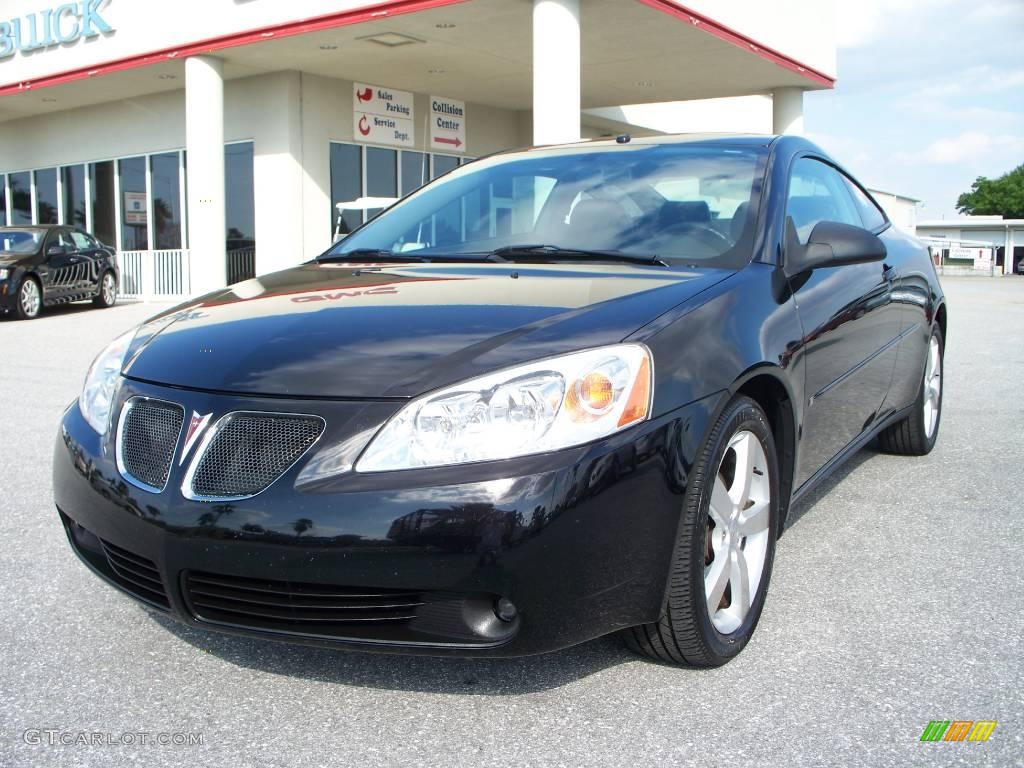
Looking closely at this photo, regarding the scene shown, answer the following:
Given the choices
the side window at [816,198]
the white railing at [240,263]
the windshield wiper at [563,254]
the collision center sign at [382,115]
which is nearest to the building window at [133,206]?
the white railing at [240,263]

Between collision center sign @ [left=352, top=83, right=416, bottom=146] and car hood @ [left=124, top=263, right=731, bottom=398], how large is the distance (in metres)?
17.1

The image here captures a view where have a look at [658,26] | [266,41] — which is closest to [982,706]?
[658,26]

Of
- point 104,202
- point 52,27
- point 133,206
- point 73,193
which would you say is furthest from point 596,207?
point 73,193

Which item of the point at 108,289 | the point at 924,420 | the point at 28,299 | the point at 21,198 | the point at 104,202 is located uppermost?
the point at 21,198

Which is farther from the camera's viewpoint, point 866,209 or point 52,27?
point 52,27

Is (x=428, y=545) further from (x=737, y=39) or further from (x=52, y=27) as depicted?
(x=52, y=27)

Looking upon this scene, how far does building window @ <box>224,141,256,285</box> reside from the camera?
19062 mm

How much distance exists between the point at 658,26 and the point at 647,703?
46.9ft

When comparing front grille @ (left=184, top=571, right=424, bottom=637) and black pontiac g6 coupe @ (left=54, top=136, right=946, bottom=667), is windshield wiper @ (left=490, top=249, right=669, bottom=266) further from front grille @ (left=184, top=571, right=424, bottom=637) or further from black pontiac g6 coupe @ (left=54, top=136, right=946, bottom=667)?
front grille @ (left=184, top=571, right=424, bottom=637)

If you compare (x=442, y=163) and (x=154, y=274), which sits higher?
(x=442, y=163)

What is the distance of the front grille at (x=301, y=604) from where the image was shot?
7.27ft

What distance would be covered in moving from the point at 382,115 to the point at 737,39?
7156 millimetres

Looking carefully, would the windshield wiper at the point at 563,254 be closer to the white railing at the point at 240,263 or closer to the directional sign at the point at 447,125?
the white railing at the point at 240,263

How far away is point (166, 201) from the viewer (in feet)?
67.7
